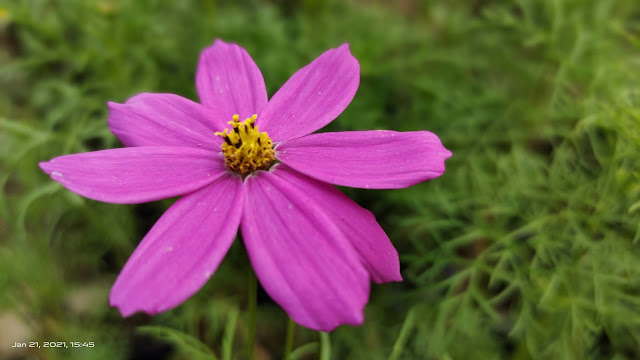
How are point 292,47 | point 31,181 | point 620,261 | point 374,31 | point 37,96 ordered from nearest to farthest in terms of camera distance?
1. point 620,261
2. point 31,181
3. point 37,96
4. point 292,47
5. point 374,31

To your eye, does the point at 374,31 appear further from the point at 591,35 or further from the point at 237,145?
the point at 237,145

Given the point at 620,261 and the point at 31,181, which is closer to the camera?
the point at 620,261

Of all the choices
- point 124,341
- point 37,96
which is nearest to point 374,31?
point 37,96

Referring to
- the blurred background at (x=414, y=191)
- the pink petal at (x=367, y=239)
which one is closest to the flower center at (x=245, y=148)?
the pink petal at (x=367, y=239)

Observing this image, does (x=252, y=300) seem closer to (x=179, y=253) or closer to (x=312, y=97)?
(x=179, y=253)
